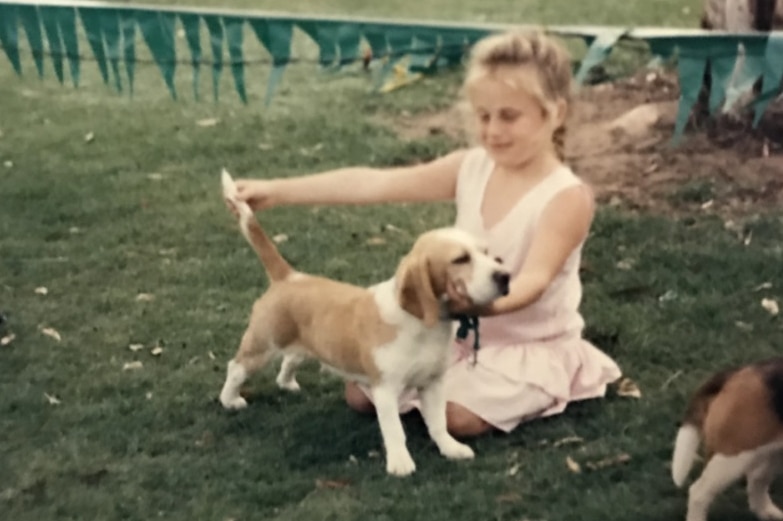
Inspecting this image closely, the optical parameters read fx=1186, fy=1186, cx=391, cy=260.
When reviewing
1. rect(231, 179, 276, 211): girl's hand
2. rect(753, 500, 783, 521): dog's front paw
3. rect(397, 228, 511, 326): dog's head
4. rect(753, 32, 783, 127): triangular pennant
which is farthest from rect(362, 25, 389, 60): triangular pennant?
rect(753, 500, 783, 521): dog's front paw

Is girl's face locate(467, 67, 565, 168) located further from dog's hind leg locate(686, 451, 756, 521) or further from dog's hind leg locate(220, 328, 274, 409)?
dog's hind leg locate(686, 451, 756, 521)

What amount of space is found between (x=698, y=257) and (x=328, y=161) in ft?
7.40

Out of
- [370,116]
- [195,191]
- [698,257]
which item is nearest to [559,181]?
[698,257]

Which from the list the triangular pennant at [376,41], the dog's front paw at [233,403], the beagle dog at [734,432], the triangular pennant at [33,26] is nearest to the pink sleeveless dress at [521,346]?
the triangular pennant at [376,41]

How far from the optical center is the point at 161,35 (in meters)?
4.00

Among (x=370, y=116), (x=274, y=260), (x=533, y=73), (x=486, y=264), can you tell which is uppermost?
(x=533, y=73)

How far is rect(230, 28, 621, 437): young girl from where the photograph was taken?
3449 mm

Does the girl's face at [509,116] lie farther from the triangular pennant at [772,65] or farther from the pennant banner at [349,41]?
the triangular pennant at [772,65]

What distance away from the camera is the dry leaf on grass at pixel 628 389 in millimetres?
3855

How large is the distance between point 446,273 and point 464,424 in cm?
69

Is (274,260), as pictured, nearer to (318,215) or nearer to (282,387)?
(282,387)

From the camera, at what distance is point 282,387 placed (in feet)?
13.1

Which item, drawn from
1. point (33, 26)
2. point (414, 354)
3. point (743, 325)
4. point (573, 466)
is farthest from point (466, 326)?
point (33, 26)

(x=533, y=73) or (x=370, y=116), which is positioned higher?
(x=533, y=73)
